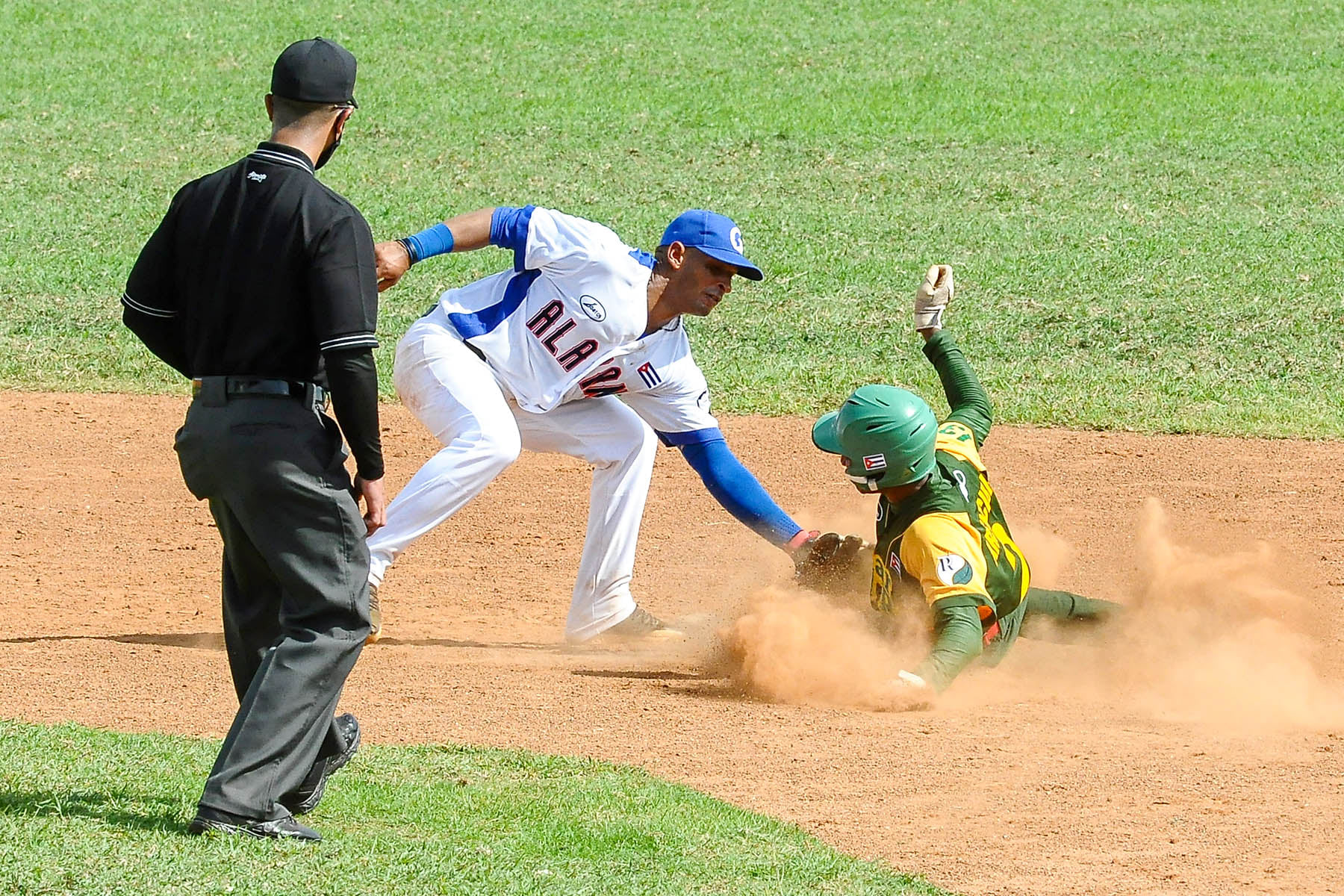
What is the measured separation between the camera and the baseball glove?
6.94 meters

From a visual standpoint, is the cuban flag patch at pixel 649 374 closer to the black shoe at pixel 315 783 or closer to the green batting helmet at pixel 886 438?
the green batting helmet at pixel 886 438

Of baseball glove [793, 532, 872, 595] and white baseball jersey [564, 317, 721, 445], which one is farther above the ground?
white baseball jersey [564, 317, 721, 445]

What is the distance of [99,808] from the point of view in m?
4.62

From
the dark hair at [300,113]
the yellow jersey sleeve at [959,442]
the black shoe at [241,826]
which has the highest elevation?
the dark hair at [300,113]

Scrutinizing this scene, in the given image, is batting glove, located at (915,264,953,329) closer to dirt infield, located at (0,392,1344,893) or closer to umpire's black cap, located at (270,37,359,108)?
dirt infield, located at (0,392,1344,893)

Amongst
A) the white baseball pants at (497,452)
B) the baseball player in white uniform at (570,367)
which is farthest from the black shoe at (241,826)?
the baseball player in white uniform at (570,367)

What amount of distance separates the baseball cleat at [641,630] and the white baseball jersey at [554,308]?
3.45 ft

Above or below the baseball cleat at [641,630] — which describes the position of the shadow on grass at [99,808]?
above

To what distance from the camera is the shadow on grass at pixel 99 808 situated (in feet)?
14.7

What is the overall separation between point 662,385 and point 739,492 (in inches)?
23.4

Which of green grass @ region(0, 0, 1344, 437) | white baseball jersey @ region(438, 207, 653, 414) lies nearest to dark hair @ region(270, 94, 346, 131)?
white baseball jersey @ region(438, 207, 653, 414)

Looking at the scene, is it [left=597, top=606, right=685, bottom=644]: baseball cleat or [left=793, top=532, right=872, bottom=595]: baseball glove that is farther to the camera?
[left=597, top=606, right=685, bottom=644]: baseball cleat

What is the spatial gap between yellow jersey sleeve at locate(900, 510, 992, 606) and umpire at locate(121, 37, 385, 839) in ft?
7.78

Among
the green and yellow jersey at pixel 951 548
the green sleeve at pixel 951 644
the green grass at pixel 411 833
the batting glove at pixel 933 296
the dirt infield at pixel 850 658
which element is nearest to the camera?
the green grass at pixel 411 833
